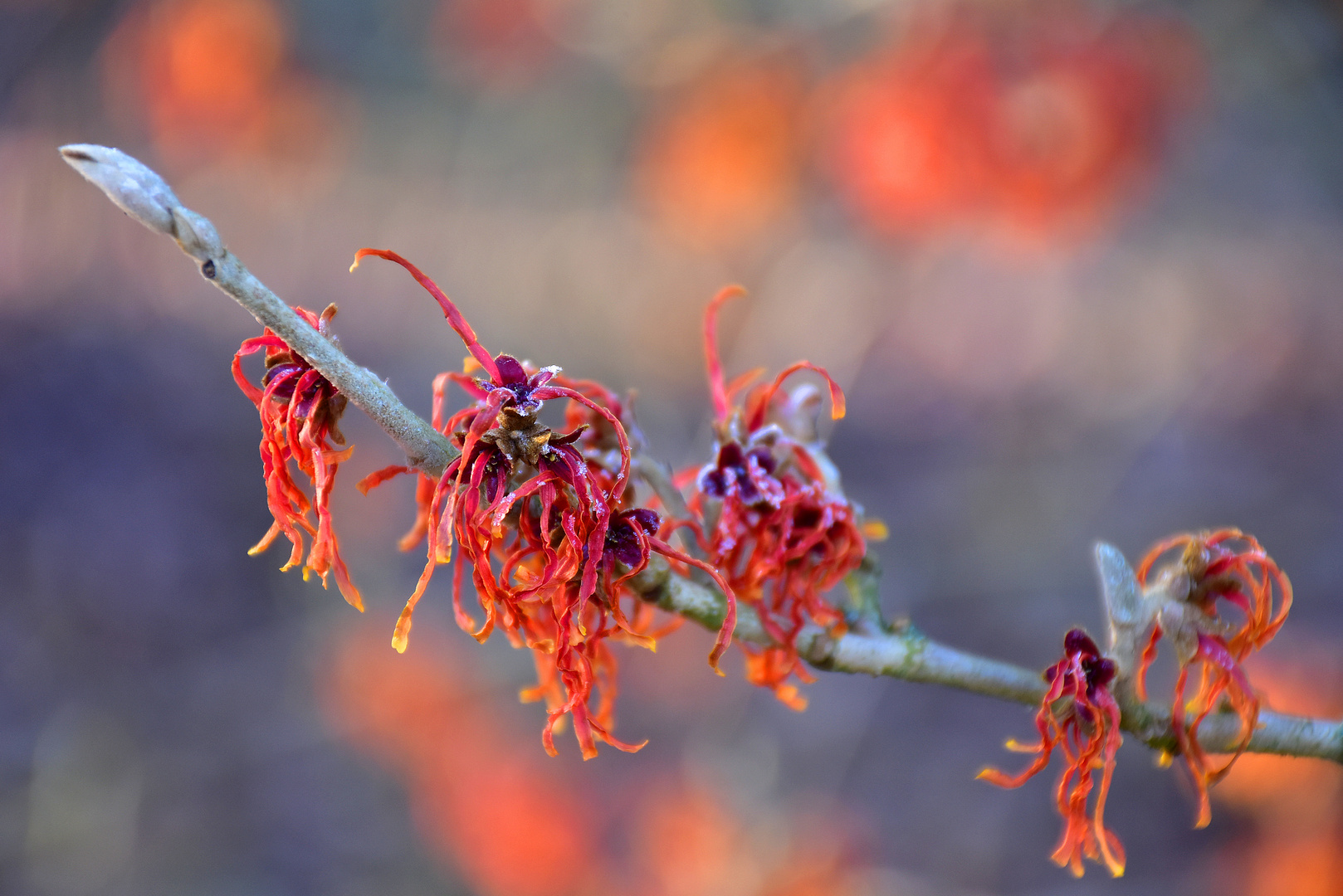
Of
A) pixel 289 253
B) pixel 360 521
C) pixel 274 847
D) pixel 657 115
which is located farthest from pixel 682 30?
pixel 274 847

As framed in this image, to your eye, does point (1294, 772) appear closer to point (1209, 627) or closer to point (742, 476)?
point (1209, 627)

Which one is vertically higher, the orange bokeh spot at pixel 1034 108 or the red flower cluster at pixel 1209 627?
the orange bokeh spot at pixel 1034 108

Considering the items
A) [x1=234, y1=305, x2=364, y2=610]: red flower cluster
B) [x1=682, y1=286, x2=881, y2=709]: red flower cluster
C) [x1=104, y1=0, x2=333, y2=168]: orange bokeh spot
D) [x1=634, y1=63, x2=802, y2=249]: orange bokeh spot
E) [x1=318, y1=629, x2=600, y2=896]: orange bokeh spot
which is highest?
[x1=634, y1=63, x2=802, y2=249]: orange bokeh spot

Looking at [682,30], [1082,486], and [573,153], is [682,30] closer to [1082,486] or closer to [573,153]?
[573,153]

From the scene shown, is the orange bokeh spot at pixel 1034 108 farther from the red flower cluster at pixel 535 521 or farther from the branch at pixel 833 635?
the red flower cluster at pixel 535 521

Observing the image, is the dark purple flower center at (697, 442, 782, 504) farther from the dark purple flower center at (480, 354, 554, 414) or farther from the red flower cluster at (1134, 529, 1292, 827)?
the red flower cluster at (1134, 529, 1292, 827)

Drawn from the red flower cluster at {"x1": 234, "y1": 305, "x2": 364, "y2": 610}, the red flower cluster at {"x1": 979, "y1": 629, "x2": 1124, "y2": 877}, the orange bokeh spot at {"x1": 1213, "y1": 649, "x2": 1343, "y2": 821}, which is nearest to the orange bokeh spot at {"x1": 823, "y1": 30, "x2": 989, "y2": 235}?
the orange bokeh spot at {"x1": 1213, "y1": 649, "x2": 1343, "y2": 821}

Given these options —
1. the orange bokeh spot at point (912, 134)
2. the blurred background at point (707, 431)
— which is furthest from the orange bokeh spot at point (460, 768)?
the orange bokeh spot at point (912, 134)
